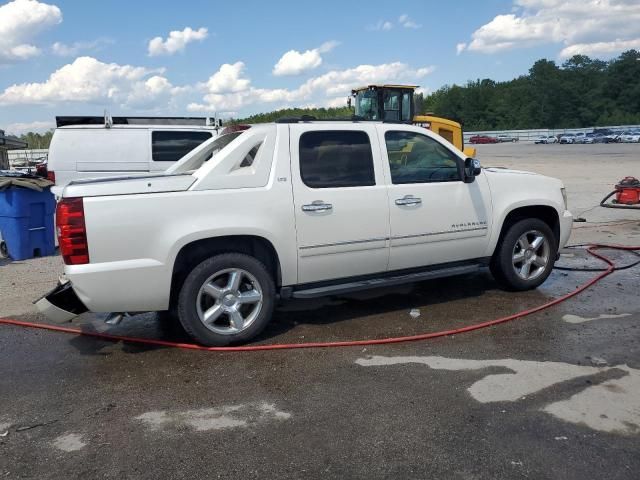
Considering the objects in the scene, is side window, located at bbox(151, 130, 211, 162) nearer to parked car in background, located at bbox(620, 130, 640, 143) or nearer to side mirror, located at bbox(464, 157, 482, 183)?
side mirror, located at bbox(464, 157, 482, 183)

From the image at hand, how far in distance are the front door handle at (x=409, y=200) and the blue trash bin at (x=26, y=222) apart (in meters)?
6.17

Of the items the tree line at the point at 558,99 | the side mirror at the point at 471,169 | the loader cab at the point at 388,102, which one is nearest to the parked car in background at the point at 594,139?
the tree line at the point at 558,99

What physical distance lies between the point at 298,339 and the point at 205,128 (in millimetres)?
7050

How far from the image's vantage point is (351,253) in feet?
16.9

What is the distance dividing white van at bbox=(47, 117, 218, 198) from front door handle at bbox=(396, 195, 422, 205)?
6402 mm

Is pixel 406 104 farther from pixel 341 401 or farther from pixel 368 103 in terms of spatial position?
pixel 341 401

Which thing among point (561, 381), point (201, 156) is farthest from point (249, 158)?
point (561, 381)

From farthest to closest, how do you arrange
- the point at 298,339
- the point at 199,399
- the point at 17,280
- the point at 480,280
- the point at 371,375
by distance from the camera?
1. the point at 17,280
2. the point at 480,280
3. the point at 298,339
4. the point at 371,375
5. the point at 199,399

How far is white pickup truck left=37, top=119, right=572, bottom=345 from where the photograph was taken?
4.34 meters

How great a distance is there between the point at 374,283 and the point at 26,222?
6.08 metres

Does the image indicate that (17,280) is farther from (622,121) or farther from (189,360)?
(622,121)

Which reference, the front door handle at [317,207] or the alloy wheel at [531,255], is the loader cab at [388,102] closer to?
the alloy wheel at [531,255]

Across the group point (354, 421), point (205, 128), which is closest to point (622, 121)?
point (205, 128)

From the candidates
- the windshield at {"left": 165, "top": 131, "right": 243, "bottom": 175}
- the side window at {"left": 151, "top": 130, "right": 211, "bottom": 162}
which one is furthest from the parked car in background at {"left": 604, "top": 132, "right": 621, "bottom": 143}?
the windshield at {"left": 165, "top": 131, "right": 243, "bottom": 175}
